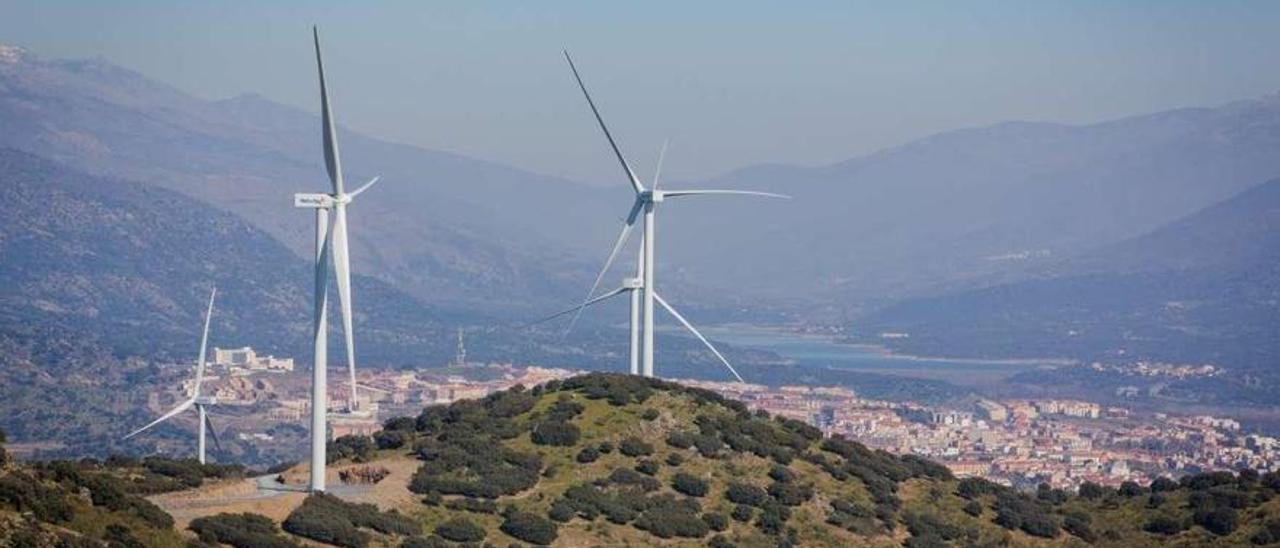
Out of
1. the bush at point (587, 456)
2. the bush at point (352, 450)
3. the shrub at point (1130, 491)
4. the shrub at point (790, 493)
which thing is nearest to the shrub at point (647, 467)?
the bush at point (587, 456)

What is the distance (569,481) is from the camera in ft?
260

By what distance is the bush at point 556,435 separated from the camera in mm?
83250

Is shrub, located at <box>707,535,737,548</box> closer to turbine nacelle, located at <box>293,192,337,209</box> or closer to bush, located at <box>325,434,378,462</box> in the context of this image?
bush, located at <box>325,434,378,462</box>

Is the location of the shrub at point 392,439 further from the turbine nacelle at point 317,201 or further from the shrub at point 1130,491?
the shrub at point 1130,491

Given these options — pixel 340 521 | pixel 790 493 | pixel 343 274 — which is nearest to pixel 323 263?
pixel 343 274

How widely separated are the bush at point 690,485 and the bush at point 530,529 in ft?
26.9

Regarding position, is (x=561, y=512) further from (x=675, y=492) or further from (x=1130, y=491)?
(x=1130, y=491)

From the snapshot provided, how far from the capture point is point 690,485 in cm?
8006

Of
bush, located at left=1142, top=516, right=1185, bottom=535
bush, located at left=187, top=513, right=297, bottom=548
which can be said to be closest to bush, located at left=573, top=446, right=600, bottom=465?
bush, located at left=187, top=513, right=297, bottom=548

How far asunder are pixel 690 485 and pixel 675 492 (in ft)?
1.73

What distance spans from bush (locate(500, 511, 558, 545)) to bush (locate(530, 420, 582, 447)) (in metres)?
10.6

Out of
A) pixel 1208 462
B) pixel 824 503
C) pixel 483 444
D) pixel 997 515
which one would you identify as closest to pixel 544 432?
pixel 483 444

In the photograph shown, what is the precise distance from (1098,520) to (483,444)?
70.1 ft

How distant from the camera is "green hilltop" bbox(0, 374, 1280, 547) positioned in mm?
72688
